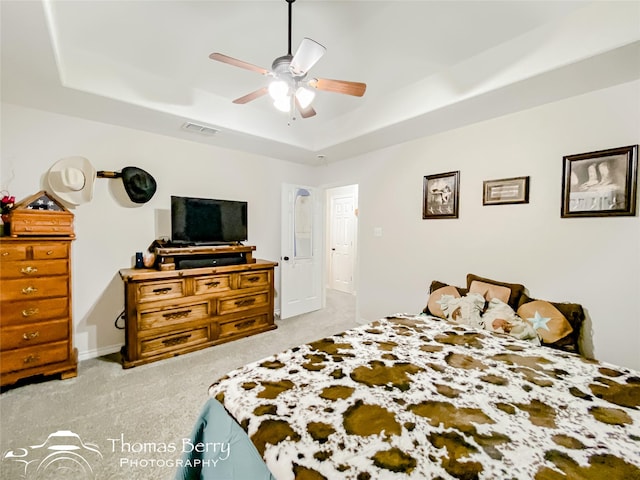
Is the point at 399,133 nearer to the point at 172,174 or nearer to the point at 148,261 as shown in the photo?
the point at 172,174

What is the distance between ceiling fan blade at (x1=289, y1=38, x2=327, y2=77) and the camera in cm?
147

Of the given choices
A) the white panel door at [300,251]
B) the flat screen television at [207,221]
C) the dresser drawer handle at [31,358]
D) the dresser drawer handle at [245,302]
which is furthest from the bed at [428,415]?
the white panel door at [300,251]

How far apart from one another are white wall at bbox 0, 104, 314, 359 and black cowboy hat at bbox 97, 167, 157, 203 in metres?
0.10

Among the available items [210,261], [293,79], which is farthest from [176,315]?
[293,79]

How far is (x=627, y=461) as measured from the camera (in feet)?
2.74

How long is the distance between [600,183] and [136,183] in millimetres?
4251

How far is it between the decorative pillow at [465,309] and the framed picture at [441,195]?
3.05ft

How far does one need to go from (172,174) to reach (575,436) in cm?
384

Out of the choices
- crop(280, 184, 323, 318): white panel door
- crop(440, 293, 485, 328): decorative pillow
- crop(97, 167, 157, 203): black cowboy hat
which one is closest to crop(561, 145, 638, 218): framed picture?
crop(440, 293, 485, 328): decorative pillow

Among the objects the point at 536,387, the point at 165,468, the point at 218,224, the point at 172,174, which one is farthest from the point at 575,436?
the point at 172,174

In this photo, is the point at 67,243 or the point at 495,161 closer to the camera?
the point at 67,243

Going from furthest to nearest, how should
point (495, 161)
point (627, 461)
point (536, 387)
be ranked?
point (495, 161)
point (536, 387)
point (627, 461)

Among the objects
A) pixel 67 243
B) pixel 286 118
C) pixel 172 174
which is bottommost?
pixel 67 243

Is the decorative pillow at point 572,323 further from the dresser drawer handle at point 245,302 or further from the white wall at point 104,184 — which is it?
the white wall at point 104,184
